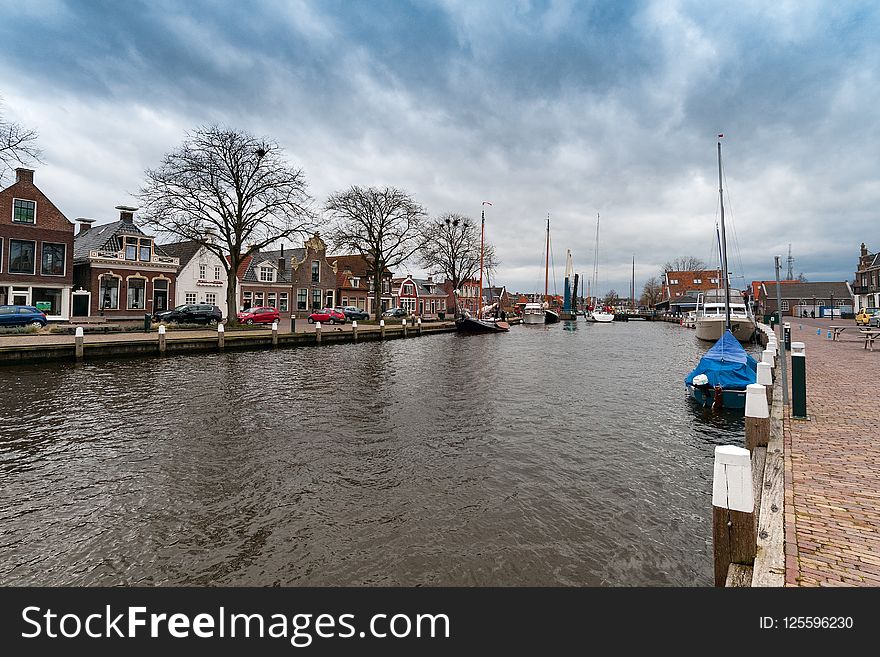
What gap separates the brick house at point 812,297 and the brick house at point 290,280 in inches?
2933

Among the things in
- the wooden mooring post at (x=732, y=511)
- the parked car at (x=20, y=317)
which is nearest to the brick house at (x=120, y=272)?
the parked car at (x=20, y=317)

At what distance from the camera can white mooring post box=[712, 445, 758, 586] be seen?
3.72 meters

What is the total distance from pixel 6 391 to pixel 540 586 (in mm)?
16686

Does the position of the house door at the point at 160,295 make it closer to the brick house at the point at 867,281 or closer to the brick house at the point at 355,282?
the brick house at the point at 355,282

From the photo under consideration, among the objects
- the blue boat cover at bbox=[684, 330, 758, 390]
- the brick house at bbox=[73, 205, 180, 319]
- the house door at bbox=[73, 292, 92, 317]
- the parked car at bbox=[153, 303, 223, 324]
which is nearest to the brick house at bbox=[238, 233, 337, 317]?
the brick house at bbox=[73, 205, 180, 319]

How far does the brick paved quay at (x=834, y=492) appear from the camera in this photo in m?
3.63

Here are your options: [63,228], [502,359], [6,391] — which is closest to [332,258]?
[63,228]

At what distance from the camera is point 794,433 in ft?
24.6

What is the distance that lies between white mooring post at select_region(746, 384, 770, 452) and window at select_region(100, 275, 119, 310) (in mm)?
46060

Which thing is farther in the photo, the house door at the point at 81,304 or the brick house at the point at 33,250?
the house door at the point at 81,304

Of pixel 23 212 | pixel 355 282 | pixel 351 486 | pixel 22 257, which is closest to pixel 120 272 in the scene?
pixel 22 257

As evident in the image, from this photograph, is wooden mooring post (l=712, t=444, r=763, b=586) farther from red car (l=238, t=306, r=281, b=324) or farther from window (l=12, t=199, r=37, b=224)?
window (l=12, t=199, r=37, b=224)

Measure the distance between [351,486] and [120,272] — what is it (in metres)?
42.5
